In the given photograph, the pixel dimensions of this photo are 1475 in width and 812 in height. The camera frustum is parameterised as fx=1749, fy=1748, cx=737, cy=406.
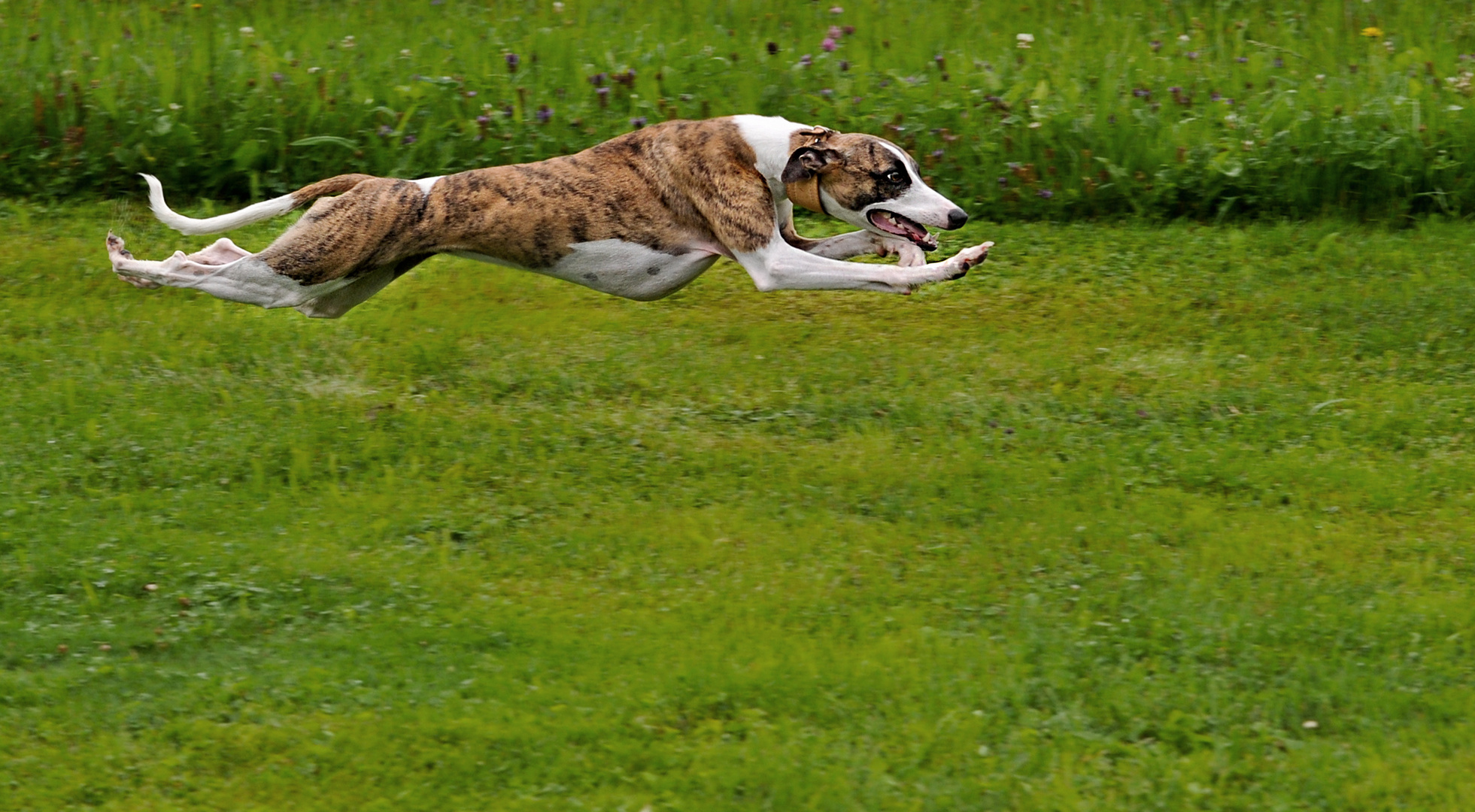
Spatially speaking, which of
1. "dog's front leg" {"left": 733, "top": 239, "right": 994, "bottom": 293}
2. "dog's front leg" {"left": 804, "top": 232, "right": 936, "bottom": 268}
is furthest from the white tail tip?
"dog's front leg" {"left": 804, "top": 232, "right": 936, "bottom": 268}

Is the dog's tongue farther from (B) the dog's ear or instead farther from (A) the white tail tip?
(A) the white tail tip

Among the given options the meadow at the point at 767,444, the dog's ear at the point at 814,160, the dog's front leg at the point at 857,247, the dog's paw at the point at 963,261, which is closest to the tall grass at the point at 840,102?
the meadow at the point at 767,444

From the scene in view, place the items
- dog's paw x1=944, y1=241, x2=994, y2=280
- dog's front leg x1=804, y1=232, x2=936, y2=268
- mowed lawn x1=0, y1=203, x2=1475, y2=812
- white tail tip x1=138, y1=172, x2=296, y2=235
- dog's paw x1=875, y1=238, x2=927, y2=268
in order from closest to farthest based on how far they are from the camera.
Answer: mowed lawn x1=0, y1=203, x2=1475, y2=812 < dog's paw x1=944, y1=241, x2=994, y2=280 < dog's paw x1=875, y1=238, x2=927, y2=268 < dog's front leg x1=804, y1=232, x2=936, y2=268 < white tail tip x1=138, y1=172, x2=296, y2=235

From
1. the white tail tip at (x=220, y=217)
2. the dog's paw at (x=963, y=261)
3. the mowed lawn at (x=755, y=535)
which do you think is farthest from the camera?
the white tail tip at (x=220, y=217)

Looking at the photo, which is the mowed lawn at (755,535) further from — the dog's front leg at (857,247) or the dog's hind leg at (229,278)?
the dog's front leg at (857,247)

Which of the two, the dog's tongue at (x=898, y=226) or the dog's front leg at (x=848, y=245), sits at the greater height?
the dog's tongue at (x=898, y=226)

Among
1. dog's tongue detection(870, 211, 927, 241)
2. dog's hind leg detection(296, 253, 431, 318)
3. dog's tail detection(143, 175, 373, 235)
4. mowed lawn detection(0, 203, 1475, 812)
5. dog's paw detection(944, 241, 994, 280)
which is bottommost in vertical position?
mowed lawn detection(0, 203, 1475, 812)

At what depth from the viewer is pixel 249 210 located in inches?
272

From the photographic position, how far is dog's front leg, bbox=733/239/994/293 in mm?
6234

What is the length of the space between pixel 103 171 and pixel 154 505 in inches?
133

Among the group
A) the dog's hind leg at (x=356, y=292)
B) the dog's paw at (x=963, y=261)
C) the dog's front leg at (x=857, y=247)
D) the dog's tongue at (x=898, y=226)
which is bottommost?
the dog's hind leg at (x=356, y=292)

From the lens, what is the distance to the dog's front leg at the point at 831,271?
623 centimetres

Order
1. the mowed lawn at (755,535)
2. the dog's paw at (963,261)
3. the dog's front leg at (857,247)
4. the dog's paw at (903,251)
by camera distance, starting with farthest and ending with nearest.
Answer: the dog's front leg at (857,247) < the dog's paw at (903,251) < the dog's paw at (963,261) < the mowed lawn at (755,535)

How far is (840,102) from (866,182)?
10.6 feet
